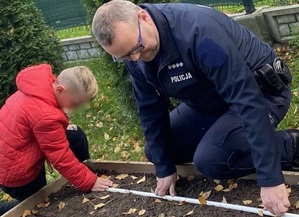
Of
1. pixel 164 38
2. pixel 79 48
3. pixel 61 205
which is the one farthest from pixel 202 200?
pixel 79 48

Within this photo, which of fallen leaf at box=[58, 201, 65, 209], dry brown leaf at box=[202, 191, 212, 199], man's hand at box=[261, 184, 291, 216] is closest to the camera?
man's hand at box=[261, 184, 291, 216]

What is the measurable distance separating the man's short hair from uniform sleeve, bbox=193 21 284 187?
14.3 inches

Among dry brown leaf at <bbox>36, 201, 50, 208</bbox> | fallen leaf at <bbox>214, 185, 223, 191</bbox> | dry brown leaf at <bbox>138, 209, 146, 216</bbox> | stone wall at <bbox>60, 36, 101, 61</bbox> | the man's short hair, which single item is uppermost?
the man's short hair

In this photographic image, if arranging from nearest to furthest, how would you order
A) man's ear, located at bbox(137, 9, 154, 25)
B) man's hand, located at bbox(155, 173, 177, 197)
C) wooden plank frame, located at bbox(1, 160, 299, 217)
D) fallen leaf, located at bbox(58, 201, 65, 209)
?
man's ear, located at bbox(137, 9, 154, 25), man's hand, located at bbox(155, 173, 177, 197), wooden plank frame, located at bbox(1, 160, 299, 217), fallen leaf, located at bbox(58, 201, 65, 209)

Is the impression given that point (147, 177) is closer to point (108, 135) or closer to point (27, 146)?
point (27, 146)

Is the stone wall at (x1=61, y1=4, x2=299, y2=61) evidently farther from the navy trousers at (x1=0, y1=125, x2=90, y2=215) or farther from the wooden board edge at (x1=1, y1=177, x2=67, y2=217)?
the wooden board edge at (x1=1, y1=177, x2=67, y2=217)

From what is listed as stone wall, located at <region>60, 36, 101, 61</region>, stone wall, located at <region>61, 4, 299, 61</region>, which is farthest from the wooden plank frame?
stone wall, located at <region>60, 36, 101, 61</region>

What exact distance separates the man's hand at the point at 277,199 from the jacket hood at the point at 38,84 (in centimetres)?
164

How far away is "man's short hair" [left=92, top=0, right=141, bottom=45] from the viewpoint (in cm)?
255

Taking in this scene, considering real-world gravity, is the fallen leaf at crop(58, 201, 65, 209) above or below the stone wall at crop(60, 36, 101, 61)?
above

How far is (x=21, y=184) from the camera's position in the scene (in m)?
3.87

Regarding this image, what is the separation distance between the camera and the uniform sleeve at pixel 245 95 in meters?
2.53

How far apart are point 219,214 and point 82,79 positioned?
1262 mm

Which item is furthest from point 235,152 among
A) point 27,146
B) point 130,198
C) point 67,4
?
point 67,4
